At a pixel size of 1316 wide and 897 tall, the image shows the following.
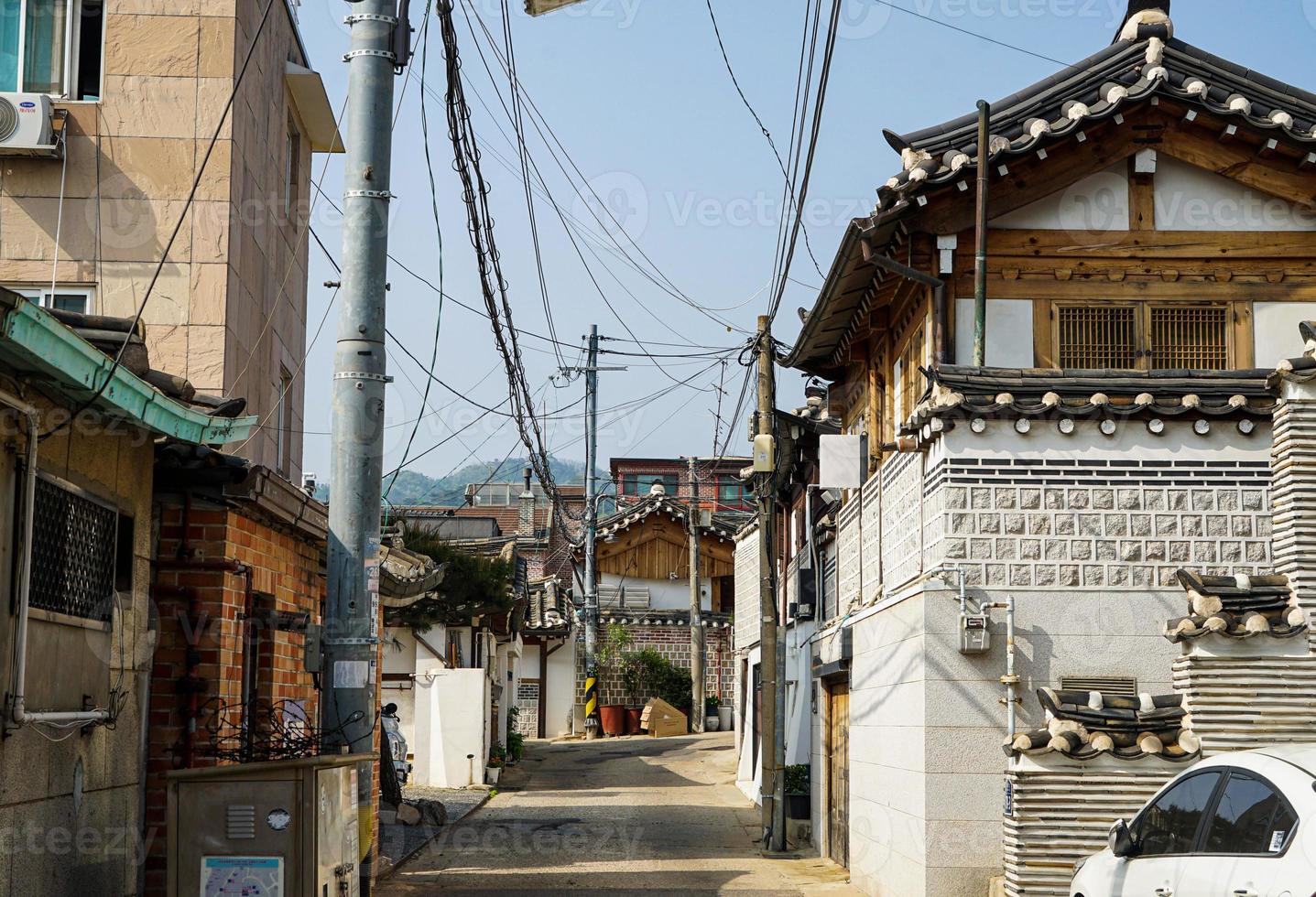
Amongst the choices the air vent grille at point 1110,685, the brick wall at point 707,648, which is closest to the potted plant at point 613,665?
the brick wall at point 707,648

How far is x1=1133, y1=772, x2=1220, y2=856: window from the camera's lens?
7680mm

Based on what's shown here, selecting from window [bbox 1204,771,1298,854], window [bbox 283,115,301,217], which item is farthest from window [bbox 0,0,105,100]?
A: window [bbox 1204,771,1298,854]

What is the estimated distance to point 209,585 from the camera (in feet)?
Result: 32.2

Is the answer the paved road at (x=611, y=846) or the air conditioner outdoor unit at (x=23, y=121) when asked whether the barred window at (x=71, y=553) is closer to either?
the paved road at (x=611, y=846)

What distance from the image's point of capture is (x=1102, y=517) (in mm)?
11984

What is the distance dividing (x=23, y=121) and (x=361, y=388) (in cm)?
753

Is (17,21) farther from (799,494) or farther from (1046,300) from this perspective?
(799,494)

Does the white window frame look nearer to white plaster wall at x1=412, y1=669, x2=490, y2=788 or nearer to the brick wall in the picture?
white plaster wall at x1=412, y1=669, x2=490, y2=788

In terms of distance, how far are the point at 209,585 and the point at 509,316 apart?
23.7 feet

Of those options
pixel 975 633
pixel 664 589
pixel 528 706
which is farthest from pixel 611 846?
pixel 664 589

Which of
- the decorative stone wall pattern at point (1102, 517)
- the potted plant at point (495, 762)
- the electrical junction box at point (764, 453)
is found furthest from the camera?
the potted plant at point (495, 762)

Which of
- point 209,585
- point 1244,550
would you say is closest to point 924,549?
point 1244,550

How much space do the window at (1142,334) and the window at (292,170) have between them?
9.17 metres

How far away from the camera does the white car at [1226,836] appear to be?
257 inches
